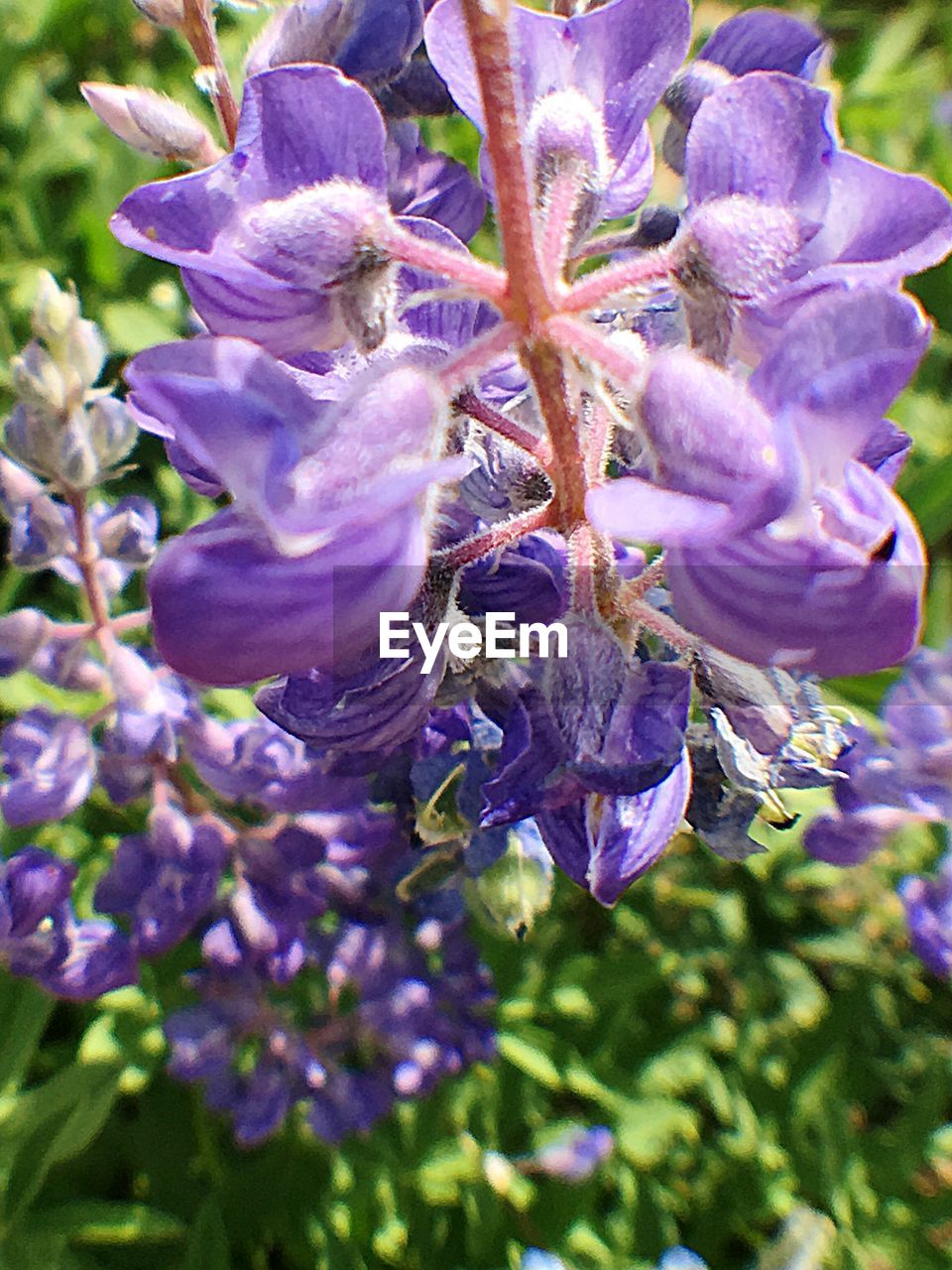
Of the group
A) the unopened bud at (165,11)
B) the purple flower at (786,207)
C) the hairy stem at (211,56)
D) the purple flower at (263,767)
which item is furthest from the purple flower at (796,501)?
the purple flower at (263,767)

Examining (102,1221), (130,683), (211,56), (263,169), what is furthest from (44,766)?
(263,169)

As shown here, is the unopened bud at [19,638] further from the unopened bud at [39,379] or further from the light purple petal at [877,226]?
the light purple petal at [877,226]

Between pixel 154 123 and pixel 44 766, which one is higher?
pixel 154 123

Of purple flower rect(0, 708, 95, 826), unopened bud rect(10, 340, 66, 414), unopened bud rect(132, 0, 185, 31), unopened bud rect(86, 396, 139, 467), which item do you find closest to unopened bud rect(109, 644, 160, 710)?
purple flower rect(0, 708, 95, 826)

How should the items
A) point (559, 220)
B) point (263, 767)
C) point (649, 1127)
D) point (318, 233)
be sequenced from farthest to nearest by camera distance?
1. point (649, 1127)
2. point (263, 767)
3. point (559, 220)
4. point (318, 233)

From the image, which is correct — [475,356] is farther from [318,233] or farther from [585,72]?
[585,72]

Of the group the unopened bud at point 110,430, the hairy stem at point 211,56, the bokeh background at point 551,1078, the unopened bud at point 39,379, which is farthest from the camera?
the bokeh background at point 551,1078

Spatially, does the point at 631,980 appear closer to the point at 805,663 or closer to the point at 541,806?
the point at 541,806
